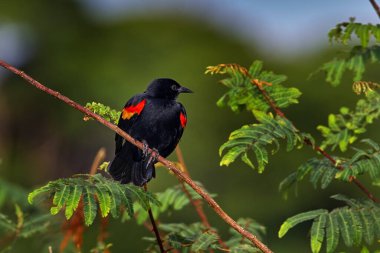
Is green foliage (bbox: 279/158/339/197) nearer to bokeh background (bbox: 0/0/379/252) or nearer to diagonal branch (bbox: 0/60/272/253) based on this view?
diagonal branch (bbox: 0/60/272/253)

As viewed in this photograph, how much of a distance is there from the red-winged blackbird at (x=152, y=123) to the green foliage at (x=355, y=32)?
1053mm

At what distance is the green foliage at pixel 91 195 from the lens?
9.74 feet

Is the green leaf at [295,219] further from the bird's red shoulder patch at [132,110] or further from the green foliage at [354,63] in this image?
the bird's red shoulder patch at [132,110]

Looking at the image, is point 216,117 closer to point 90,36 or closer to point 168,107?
point 90,36

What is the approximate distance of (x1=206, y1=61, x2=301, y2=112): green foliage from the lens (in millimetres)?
3818

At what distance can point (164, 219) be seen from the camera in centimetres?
1986

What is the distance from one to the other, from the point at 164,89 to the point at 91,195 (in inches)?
64.2

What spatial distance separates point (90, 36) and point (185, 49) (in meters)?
8.68

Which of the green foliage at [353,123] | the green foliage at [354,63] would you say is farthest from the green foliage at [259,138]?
the green foliage at [354,63]

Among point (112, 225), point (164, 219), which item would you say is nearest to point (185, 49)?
point (164, 219)

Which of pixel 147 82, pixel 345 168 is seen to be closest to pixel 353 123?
pixel 345 168

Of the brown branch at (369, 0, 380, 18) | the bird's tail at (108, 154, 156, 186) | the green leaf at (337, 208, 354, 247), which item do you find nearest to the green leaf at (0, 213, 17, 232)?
the bird's tail at (108, 154, 156, 186)

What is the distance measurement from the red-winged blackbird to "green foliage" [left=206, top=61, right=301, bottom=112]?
449 millimetres

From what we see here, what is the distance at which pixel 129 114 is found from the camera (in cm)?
416
